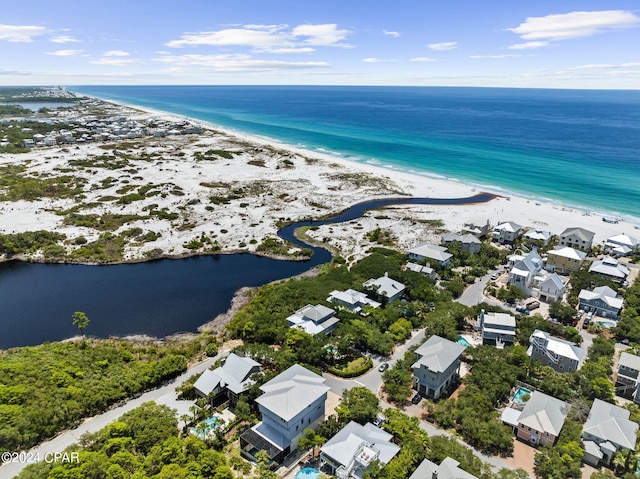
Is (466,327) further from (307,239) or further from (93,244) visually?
(93,244)

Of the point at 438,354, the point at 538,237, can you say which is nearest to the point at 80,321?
the point at 438,354

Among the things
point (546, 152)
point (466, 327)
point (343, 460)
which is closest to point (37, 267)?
point (343, 460)

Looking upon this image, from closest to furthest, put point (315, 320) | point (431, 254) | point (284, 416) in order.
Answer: point (284, 416) < point (315, 320) < point (431, 254)

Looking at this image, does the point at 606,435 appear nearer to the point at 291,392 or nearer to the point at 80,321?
the point at 291,392

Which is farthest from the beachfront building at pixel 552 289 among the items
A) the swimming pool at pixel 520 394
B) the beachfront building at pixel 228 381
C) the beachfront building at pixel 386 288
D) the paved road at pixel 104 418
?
the paved road at pixel 104 418

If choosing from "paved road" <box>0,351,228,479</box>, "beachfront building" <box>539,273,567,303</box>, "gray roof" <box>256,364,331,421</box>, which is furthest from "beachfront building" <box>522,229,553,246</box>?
"paved road" <box>0,351,228,479</box>

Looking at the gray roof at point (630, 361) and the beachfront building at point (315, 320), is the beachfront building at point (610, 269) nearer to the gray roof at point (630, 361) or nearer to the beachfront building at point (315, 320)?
the gray roof at point (630, 361)
